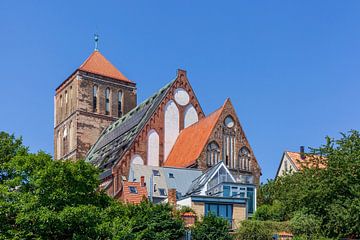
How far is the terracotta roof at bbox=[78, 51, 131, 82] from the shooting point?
8656cm

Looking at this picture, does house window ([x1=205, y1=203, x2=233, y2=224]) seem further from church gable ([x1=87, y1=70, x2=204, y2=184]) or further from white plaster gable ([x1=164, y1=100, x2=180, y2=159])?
white plaster gable ([x1=164, y1=100, x2=180, y2=159])

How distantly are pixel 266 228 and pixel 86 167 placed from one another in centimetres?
1147

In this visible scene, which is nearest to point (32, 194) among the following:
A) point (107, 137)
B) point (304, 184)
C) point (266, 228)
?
point (266, 228)

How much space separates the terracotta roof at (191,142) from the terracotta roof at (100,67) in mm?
19969

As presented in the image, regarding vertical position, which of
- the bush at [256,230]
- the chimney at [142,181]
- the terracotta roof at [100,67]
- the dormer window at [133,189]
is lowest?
the bush at [256,230]

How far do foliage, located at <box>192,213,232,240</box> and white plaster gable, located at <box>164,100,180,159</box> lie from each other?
94.3 ft

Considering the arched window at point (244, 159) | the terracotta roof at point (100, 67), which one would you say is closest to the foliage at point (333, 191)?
the arched window at point (244, 159)

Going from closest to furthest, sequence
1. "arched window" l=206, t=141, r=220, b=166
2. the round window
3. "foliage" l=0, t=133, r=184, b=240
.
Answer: "foliage" l=0, t=133, r=184, b=240, "arched window" l=206, t=141, r=220, b=166, the round window

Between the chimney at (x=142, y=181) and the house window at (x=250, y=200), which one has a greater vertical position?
the chimney at (x=142, y=181)

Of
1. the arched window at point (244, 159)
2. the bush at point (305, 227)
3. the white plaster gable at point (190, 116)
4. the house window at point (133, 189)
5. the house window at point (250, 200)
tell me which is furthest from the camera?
the white plaster gable at point (190, 116)

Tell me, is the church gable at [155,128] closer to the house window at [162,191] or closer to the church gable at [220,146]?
the church gable at [220,146]

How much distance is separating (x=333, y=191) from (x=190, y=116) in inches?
1210

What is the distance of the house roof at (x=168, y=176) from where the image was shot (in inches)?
2218

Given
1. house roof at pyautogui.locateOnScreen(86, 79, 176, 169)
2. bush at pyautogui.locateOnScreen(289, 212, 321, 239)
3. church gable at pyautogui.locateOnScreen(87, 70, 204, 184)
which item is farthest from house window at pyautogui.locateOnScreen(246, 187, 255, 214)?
house roof at pyautogui.locateOnScreen(86, 79, 176, 169)
